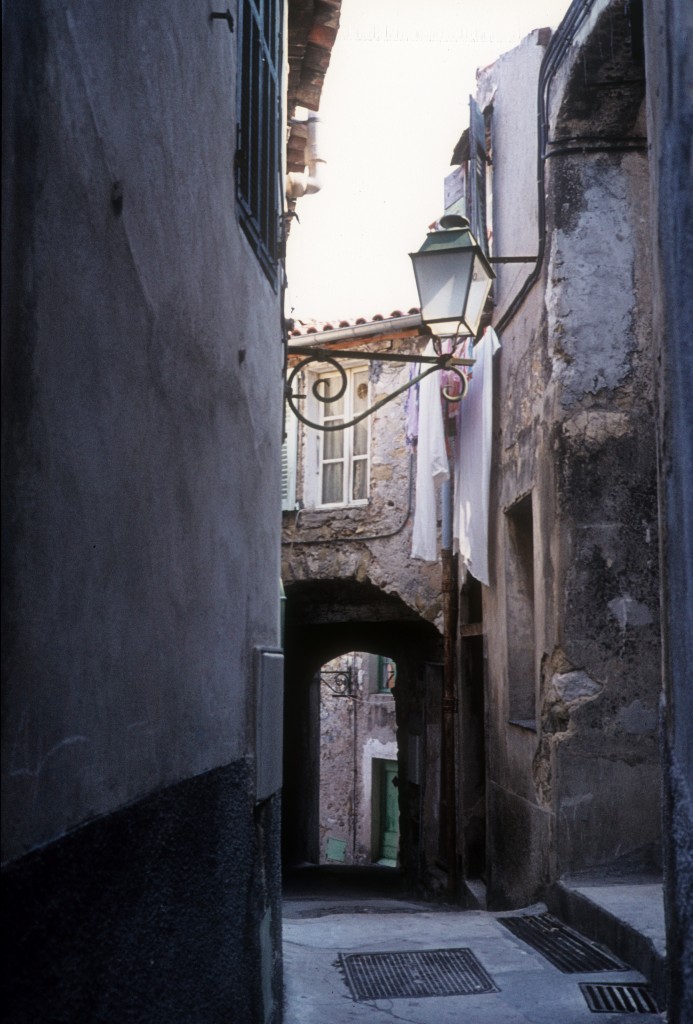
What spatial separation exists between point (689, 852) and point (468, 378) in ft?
20.6

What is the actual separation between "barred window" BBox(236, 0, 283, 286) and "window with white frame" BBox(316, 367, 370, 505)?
7353 mm

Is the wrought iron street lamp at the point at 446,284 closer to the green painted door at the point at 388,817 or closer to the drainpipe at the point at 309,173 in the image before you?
the drainpipe at the point at 309,173

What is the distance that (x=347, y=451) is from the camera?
41.2 feet

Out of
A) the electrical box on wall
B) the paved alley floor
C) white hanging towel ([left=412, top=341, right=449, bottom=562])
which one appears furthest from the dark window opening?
the electrical box on wall

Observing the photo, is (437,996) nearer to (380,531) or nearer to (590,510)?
(590,510)

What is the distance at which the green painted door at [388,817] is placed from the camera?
26391 millimetres

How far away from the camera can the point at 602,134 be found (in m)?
6.98

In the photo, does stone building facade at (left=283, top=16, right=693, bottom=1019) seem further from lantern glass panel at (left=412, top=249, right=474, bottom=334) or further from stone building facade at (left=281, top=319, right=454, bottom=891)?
stone building facade at (left=281, top=319, right=454, bottom=891)

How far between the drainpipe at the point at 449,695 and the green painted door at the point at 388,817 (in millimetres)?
16049

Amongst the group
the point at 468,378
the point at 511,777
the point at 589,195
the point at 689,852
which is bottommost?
the point at 511,777

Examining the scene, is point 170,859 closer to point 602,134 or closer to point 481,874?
point 602,134

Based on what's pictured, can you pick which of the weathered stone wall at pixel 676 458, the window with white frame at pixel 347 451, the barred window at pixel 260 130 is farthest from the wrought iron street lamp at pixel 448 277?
the window with white frame at pixel 347 451

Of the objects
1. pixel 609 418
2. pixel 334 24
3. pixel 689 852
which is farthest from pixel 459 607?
pixel 689 852

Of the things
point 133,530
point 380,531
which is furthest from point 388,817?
point 133,530
